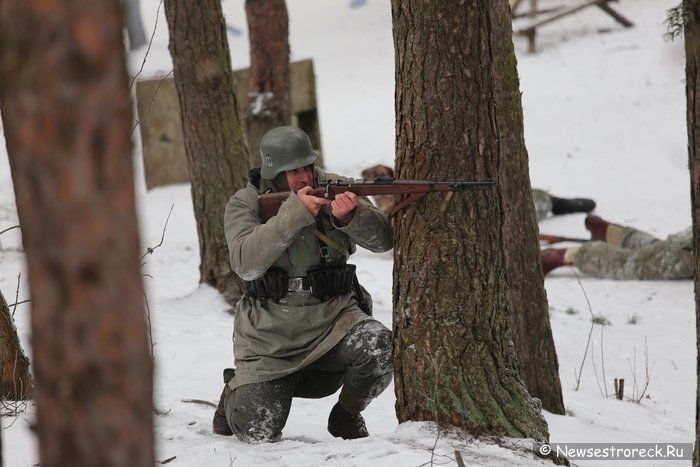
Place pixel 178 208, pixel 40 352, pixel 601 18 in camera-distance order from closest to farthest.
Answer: pixel 40 352 < pixel 178 208 < pixel 601 18

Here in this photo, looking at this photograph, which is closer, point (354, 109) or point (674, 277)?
point (674, 277)

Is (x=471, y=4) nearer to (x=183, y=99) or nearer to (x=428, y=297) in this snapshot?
(x=428, y=297)

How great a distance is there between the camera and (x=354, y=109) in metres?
19.8

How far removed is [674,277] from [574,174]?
513cm

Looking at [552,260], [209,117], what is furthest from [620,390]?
[552,260]

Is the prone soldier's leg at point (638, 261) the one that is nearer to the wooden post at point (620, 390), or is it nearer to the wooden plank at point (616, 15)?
the wooden post at point (620, 390)

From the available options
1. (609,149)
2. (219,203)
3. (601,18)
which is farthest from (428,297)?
(601,18)

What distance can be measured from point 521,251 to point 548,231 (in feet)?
22.5

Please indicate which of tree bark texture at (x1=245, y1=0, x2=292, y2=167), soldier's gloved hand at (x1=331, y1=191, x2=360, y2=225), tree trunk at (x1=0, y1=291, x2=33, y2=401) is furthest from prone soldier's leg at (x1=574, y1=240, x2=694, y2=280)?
tree trunk at (x1=0, y1=291, x2=33, y2=401)

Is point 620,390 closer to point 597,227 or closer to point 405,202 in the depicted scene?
point 405,202

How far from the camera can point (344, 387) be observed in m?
4.68

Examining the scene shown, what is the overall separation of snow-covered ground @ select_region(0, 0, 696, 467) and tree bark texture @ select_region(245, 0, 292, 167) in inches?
44.9

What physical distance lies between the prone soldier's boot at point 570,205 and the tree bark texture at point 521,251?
7260mm

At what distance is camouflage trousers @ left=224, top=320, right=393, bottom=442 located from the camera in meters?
4.54
